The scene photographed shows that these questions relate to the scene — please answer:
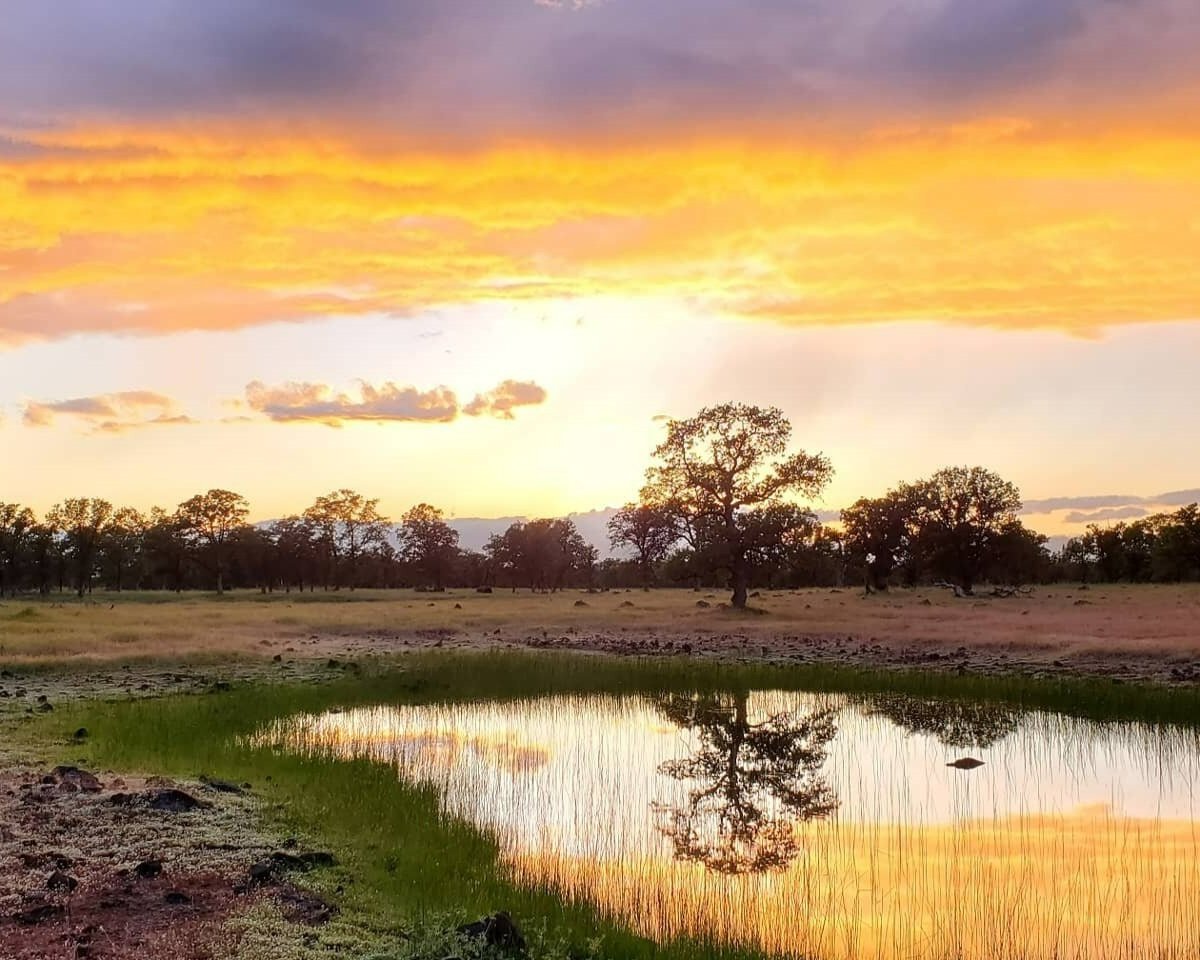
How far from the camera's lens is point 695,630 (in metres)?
51.7

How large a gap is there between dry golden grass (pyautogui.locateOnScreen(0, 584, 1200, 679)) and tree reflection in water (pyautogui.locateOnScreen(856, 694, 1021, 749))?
328 inches

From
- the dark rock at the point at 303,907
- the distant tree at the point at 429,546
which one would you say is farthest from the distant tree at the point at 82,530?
the dark rock at the point at 303,907

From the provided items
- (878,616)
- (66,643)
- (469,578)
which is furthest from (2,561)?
(878,616)

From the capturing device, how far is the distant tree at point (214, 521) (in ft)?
405

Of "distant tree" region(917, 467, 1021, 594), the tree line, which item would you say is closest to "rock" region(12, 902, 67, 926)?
the tree line

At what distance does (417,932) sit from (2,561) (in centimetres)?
12774

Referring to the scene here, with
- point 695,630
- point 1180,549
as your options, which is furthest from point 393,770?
point 1180,549

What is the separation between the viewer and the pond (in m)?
10.9

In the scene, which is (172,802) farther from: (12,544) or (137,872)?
(12,544)

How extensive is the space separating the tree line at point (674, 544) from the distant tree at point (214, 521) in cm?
18

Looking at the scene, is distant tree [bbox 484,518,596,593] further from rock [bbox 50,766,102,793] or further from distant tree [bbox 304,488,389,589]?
rock [bbox 50,766,102,793]

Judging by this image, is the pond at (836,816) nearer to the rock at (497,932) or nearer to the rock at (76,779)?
the rock at (497,932)

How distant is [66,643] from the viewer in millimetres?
37812

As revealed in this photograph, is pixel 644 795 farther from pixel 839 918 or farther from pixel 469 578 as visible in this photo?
pixel 469 578
